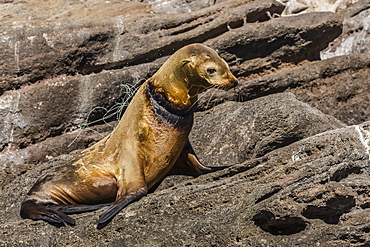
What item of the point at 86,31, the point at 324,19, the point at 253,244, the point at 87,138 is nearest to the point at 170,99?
the point at 253,244

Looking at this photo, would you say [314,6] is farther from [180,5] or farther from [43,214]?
[43,214]

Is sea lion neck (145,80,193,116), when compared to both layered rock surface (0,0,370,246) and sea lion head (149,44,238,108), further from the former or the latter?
layered rock surface (0,0,370,246)

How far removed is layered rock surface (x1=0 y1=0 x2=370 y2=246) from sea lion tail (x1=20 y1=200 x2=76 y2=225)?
99 mm

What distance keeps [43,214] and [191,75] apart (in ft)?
5.31

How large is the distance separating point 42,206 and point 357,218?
248 cm

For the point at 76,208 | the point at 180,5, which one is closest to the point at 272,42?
the point at 180,5

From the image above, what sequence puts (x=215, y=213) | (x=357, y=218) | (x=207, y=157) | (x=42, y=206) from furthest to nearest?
1. (x=207, y=157)
2. (x=42, y=206)
3. (x=215, y=213)
4. (x=357, y=218)

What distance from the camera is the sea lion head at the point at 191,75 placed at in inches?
195

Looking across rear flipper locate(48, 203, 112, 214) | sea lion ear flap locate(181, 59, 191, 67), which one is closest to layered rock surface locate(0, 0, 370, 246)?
rear flipper locate(48, 203, 112, 214)

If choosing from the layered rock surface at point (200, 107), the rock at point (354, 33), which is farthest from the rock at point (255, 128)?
the rock at point (354, 33)

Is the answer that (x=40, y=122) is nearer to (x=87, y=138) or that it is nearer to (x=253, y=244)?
(x=87, y=138)

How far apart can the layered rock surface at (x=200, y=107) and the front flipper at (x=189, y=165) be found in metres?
0.19

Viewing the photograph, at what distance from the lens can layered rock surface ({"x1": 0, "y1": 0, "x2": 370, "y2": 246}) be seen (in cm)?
432

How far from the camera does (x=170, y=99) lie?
5.12m
